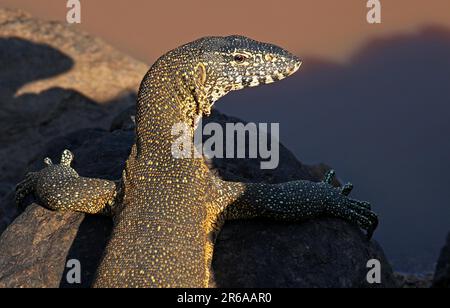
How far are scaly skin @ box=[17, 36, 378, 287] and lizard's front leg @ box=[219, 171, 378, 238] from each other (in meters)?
0.01

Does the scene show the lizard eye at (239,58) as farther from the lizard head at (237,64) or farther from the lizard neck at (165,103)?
the lizard neck at (165,103)

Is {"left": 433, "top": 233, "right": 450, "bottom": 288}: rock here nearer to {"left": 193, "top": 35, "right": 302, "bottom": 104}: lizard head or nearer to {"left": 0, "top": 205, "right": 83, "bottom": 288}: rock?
{"left": 193, "top": 35, "right": 302, "bottom": 104}: lizard head

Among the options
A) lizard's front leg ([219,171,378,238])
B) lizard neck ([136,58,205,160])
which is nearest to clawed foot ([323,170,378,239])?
lizard's front leg ([219,171,378,238])

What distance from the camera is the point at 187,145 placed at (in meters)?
6.93

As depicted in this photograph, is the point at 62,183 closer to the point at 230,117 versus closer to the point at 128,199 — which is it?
the point at 128,199

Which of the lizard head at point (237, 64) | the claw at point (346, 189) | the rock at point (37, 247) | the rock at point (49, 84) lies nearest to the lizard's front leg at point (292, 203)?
the claw at point (346, 189)

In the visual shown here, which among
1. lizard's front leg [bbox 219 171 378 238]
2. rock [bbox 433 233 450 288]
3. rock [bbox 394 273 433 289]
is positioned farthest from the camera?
rock [bbox 394 273 433 289]

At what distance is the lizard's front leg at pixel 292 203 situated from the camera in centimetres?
716

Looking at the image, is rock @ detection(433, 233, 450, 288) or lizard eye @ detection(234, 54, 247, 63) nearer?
lizard eye @ detection(234, 54, 247, 63)

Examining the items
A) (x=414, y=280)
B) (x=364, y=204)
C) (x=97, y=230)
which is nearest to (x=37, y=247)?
(x=97, y=230)

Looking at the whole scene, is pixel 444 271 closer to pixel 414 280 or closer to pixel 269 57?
pixel 414 280

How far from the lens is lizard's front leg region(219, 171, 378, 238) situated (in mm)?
7160

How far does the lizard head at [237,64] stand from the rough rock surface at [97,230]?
1487mm
